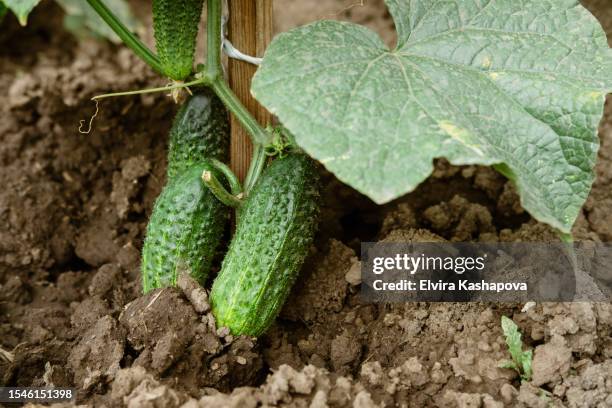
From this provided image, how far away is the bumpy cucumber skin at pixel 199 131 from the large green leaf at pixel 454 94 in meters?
0.52

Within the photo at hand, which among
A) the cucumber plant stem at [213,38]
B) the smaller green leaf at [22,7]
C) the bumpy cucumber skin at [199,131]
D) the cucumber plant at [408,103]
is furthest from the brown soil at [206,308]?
the smaller green leaf at [22,7]

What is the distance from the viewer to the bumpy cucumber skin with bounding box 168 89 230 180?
2.55 metres

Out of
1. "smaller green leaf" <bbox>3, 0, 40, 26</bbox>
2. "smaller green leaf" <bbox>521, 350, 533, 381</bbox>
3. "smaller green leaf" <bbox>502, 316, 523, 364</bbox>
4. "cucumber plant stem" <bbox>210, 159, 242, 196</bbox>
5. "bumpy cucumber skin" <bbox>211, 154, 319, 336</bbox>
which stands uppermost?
"smaller green leaf" <bbox>3, 0, 40, 26</bbox>

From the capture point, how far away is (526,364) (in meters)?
2.20

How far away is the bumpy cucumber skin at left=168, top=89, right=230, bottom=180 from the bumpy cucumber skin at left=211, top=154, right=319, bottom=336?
0.31 m

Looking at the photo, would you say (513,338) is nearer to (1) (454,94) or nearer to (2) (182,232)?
(1) (454,94)

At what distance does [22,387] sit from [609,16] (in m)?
3.12

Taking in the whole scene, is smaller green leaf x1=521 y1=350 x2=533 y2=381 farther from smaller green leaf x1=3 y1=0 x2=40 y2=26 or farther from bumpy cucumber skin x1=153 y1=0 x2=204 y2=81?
smaller green leaf x1=3 y1=0 x2=40 y2=26

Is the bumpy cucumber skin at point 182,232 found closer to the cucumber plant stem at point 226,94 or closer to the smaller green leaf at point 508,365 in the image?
the cucumber plant stem at point 226,94

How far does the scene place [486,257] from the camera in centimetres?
259

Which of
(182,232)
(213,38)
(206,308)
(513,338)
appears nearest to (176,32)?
(213,38)

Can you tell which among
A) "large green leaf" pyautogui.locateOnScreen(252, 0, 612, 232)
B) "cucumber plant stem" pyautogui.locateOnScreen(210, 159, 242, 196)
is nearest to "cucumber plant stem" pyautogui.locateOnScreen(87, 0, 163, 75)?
"cucumber plant stem" pyautogui.locateOnScreen(210, 159, 242, 196)

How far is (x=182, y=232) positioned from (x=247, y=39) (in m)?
0.69

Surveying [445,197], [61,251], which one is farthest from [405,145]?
[61,251]
